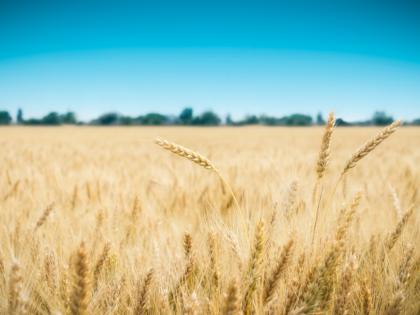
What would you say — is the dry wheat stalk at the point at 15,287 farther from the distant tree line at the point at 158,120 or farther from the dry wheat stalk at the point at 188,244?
the distant tree line at the point at 158,120

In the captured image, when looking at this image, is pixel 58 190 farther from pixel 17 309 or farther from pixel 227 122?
pixel 227 122

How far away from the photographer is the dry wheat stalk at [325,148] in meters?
0.90

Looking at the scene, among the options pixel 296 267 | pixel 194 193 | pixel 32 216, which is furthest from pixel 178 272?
pixel 194 193

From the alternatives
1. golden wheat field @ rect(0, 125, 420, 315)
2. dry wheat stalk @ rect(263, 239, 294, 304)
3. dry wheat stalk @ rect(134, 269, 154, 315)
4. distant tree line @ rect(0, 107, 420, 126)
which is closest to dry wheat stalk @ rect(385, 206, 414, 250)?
golden wheat field @ rect(0, 125, 420, 315)

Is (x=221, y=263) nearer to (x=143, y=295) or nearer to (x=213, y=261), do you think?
(x=213, y=261)

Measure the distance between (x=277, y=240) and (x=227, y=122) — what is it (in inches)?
2228

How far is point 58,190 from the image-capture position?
6.88 ft

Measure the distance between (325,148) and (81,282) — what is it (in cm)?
76

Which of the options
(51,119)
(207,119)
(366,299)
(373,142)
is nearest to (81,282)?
(366,299)

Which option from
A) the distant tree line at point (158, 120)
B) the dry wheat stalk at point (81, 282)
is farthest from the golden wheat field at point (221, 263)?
the distant tree line at point (158, 120)

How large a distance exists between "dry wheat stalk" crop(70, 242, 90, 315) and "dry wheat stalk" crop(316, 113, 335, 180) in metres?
0.72

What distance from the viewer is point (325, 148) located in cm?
93

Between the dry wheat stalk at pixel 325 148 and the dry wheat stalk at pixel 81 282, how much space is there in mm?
720

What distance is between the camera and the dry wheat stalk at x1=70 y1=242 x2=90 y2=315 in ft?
1.76
